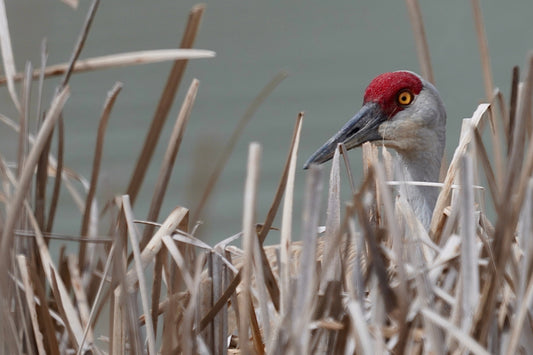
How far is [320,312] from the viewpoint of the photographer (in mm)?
1497

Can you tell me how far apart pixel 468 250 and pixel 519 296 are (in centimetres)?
9

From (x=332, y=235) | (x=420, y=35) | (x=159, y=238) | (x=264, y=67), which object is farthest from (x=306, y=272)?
(x=264, y=67)

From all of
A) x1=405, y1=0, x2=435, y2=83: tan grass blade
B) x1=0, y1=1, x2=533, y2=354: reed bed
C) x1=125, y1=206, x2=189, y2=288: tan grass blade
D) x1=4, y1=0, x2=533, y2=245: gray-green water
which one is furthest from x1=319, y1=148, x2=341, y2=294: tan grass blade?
x1=4, y1=0, x2=533, y2=245: gray-green water

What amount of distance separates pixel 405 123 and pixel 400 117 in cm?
2

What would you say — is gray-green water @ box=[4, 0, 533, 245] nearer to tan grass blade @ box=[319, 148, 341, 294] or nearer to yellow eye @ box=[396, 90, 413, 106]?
yellow eye @ box=[396, 90, 413, 106]

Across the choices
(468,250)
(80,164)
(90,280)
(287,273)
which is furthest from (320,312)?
(80,164)

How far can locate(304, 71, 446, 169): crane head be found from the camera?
2.61m

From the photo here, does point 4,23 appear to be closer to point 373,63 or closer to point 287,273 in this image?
point 287,273

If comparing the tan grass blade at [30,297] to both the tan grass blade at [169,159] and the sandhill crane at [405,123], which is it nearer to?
the tan grass blade at [169,159]

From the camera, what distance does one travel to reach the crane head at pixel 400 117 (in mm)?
2611

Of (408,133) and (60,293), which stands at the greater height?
(408,133)

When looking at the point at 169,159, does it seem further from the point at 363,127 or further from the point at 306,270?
the point at 363,127

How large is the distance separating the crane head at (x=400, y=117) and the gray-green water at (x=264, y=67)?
6.53 ft

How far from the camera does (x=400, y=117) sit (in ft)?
8.71
